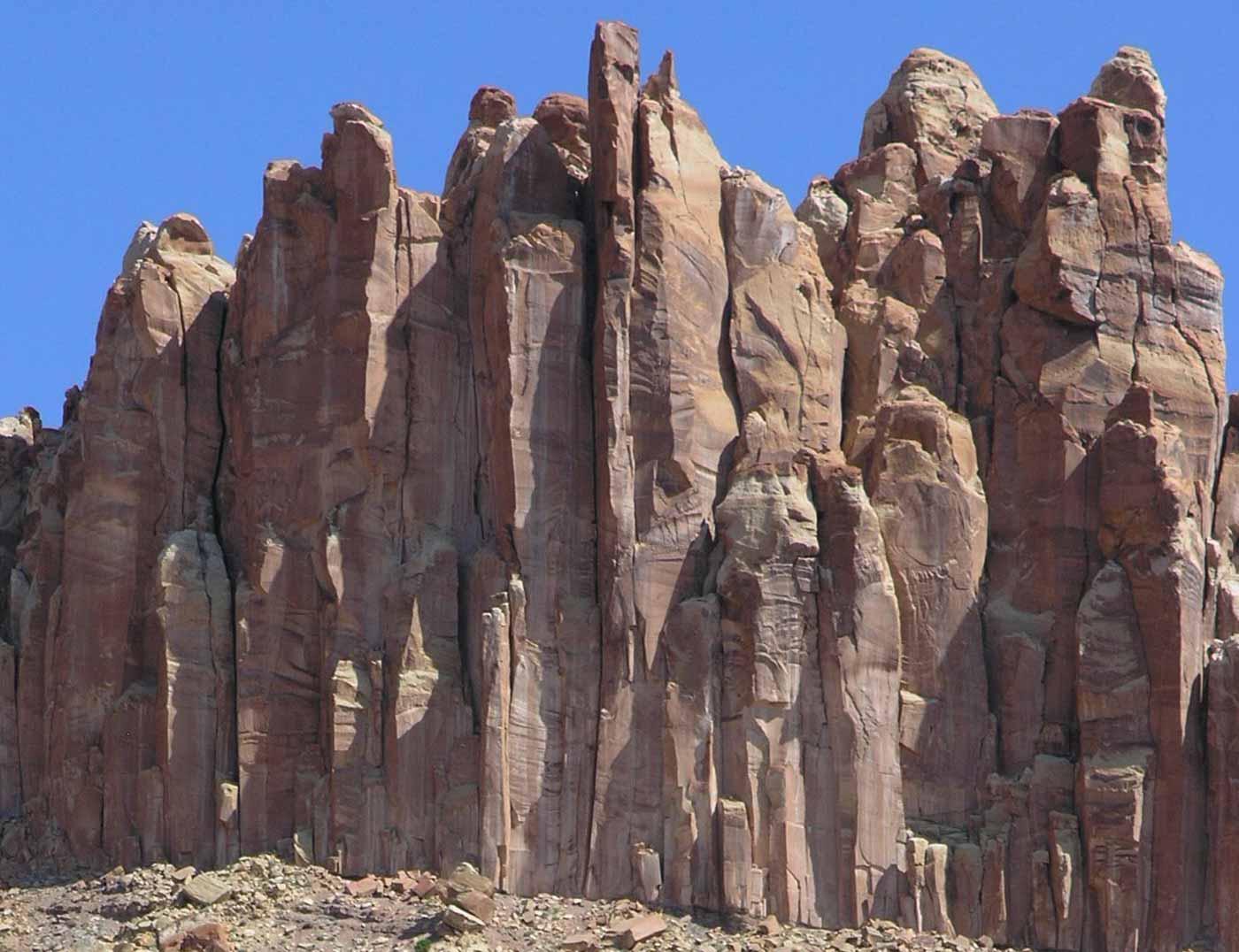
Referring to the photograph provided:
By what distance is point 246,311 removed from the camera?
327ft

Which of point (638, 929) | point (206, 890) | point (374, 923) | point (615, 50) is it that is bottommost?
point (638, 929)

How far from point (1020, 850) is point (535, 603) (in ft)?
35.0

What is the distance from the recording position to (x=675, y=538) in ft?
313

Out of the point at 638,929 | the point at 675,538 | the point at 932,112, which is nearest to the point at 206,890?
the point at 638,929

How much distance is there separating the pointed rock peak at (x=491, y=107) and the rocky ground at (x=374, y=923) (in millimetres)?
17301

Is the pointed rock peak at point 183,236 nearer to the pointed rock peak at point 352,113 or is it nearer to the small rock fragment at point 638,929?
the pointed rock peak at point 352,113

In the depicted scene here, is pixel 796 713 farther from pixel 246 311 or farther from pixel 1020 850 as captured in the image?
pixel 246 311

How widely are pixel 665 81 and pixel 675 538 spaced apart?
384 inches

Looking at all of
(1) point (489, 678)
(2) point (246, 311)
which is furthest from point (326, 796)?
(2) point (246, 311)

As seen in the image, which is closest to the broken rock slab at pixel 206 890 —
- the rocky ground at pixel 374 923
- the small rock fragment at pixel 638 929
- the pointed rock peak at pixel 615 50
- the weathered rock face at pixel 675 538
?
the rocky ground at pixel 374 923

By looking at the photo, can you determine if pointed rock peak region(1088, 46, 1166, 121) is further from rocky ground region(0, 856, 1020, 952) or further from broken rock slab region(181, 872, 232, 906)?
broken rock slab region(181, 872, 232, 906)

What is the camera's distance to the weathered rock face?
3686 inches

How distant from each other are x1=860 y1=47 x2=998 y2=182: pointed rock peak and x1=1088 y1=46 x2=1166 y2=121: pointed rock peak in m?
3.57

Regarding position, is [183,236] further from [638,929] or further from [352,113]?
[638,929]
